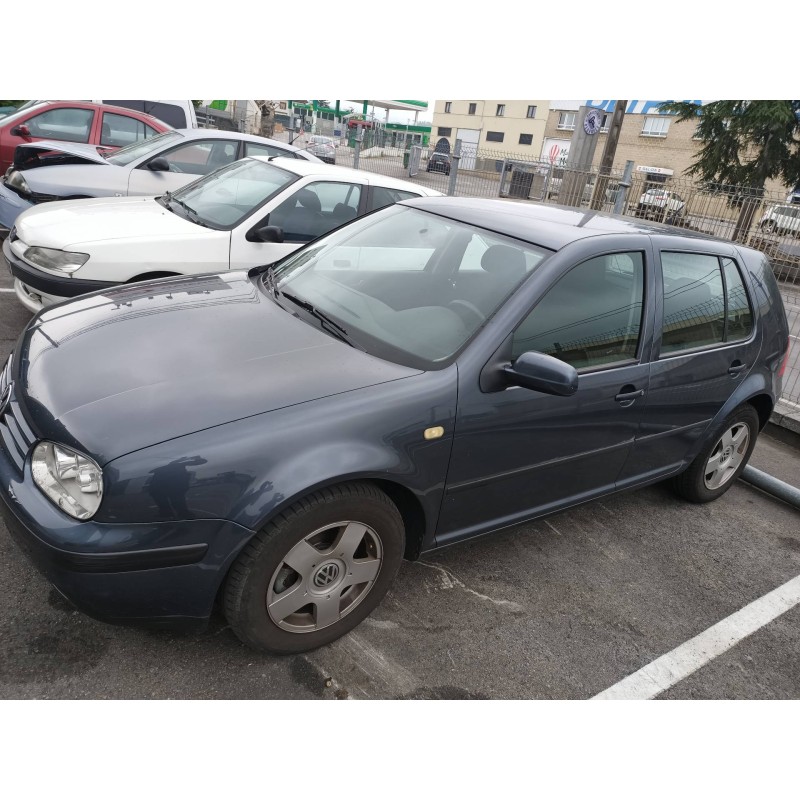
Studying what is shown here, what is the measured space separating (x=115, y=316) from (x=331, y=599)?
1.48m

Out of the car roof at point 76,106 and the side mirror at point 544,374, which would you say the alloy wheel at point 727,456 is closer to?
the side mirror at point 544,374

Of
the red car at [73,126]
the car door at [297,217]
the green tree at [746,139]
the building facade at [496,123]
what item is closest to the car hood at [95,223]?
the car door at [297,217]

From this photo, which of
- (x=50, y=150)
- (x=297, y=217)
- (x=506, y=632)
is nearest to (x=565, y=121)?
(x=50, y=150)

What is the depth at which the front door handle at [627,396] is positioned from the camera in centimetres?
311

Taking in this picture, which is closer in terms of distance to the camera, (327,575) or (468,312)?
(327,575)

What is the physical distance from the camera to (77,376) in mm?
2336

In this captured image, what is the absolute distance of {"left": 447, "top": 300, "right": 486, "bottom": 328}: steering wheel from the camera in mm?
2723

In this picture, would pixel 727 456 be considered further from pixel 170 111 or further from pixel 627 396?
pixel 170 111

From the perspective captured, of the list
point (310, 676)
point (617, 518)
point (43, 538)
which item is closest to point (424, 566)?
point (310, 676)

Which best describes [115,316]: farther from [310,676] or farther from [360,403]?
[310,676]

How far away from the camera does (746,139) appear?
18516 mm

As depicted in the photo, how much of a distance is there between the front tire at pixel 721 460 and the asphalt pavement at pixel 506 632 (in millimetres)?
215

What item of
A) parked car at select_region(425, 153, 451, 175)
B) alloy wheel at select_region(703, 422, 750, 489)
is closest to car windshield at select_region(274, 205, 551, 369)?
alloy wheel at select_region(703, 422, 750, 489)

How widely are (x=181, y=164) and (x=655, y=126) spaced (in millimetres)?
45623
